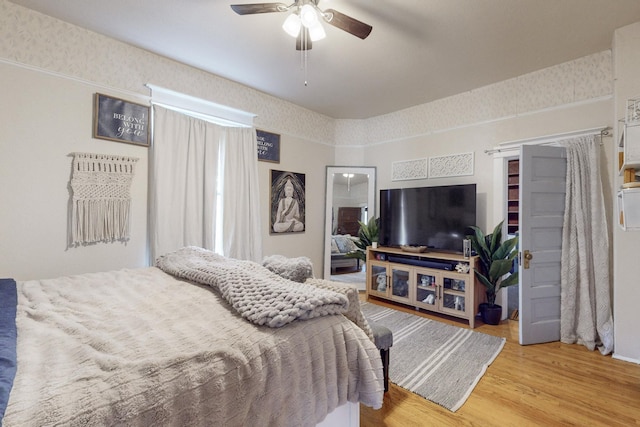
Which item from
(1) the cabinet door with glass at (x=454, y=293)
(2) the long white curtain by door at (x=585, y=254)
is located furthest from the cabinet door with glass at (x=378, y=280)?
(2) the long white curtain by door at (x=585, y=254)

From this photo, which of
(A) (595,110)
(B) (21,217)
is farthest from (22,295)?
(A) (595,110)

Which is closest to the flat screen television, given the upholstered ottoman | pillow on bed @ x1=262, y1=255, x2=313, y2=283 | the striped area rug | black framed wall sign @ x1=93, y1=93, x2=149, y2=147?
the striped area rug

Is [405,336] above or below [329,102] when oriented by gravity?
below

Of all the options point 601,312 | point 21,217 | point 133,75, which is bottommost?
point 601,312

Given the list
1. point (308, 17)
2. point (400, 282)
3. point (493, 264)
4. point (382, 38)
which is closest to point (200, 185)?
point (308, 17)

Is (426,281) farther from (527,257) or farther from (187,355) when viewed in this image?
(187,355)

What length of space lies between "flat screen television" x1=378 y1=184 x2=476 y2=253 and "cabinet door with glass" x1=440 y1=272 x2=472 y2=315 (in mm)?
347

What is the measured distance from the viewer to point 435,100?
12.4ft

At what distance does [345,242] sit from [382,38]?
278 cm

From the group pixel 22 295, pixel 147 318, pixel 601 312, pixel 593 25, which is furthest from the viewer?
pixel 601 312

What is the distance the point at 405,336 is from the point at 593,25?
297 cm

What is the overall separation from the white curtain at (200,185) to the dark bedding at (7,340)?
1.43 meters

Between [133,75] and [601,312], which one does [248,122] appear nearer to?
[133,75]

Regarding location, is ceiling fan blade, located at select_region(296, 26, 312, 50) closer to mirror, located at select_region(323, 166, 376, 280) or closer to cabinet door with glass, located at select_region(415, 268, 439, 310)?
mirror, located at select_region(323, 166, 376, 280)
